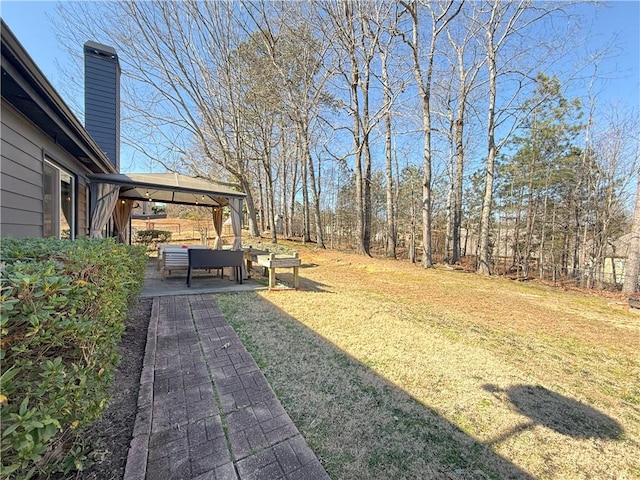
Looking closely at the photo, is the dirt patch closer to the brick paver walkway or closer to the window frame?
the brick paver walkway

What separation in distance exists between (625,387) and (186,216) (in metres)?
32.1

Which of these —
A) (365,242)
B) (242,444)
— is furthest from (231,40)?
(242,444)

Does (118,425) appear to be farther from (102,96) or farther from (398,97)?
(398,97)

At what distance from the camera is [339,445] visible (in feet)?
5.64

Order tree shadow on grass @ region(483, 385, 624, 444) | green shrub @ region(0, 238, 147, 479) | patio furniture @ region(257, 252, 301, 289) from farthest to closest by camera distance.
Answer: patio furniture @ region(257, 252, 301, 289), tree shadow on grass @ region(483, 385, 624, 444), green shrub @ region(0, 238, 147, 479)

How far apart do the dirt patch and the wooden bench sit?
2909 mm

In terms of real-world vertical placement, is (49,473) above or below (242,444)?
above

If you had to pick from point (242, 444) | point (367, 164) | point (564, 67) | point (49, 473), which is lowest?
point (242, 444)

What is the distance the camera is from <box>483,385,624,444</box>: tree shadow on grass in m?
2.00

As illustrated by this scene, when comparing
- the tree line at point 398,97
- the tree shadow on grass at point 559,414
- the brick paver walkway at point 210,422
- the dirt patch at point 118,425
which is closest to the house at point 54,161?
the dirt patch at point 118,425

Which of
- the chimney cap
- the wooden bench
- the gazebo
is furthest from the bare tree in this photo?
the chimney cap

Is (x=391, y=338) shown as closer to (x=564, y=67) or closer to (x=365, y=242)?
(x=365, y=242)

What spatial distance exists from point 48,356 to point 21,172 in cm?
280

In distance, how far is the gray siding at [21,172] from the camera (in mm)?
2553
